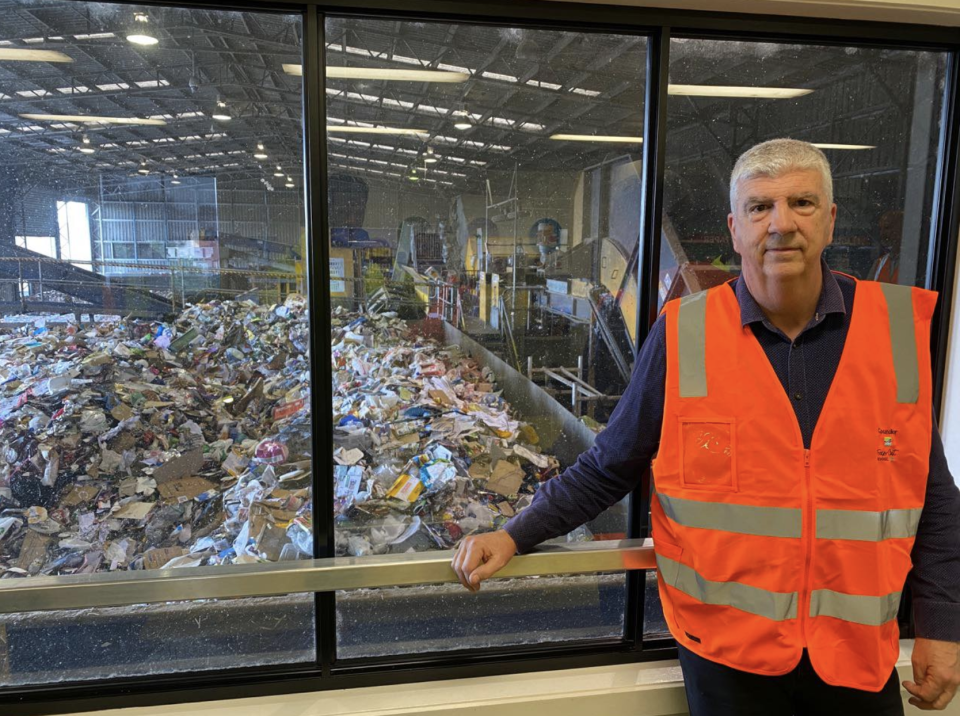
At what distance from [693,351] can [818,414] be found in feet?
0.90

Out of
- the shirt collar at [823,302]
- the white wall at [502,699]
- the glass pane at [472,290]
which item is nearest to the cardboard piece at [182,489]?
the glass pane at [472,290]

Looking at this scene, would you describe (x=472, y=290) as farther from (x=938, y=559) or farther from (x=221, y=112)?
(x=938, y=559)

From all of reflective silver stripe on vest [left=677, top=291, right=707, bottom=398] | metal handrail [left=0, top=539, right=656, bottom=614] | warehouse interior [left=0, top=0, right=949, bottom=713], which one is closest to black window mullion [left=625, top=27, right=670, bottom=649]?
warehouse interior [left=0, top=0, right=949, bottom=713]

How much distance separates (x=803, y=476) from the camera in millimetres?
1196

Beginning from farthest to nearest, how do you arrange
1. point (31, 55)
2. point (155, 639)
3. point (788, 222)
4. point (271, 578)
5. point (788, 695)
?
point (155, 639) → point (31, 55) → point (271, 578) → point (788, 695) → point (788, 222)

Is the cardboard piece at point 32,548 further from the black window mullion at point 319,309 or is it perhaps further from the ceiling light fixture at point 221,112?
the ceiling light fixture at point 221,112

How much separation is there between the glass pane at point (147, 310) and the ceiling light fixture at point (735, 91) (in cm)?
111

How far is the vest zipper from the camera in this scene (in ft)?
3.92

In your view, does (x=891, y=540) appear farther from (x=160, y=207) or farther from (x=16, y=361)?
(x=16, y=361)

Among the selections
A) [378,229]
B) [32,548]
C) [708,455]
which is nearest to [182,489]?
[32,548]

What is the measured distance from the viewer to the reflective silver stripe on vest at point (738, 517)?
1.20 meters

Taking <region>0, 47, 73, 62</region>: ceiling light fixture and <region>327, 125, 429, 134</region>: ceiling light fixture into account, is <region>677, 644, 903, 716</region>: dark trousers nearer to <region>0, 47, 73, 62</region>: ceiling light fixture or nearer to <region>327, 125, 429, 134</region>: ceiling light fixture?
<region>327, 125, 429, 134</region>: ceiling light fixture

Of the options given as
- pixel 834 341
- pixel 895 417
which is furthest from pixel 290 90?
pixel 895 417

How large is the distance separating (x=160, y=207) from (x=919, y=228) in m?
2.31
